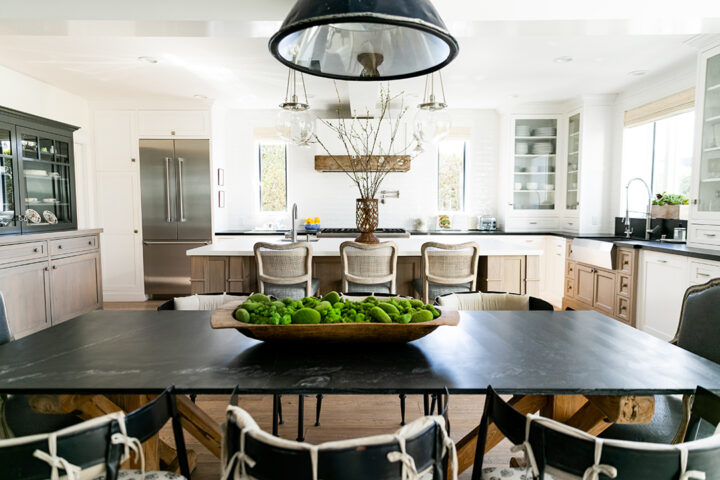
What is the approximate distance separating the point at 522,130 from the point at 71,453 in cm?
637

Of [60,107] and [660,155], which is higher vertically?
[60,107]

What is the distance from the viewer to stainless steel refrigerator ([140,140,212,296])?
229 inches

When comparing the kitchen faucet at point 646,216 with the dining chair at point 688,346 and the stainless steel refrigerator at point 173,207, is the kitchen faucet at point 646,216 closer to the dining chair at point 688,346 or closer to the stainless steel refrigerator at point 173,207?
the dining chair at point 688,346

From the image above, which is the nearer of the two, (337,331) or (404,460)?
(404,460)

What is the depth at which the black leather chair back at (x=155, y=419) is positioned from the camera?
936 mm

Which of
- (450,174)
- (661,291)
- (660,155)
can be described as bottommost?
(661,291)

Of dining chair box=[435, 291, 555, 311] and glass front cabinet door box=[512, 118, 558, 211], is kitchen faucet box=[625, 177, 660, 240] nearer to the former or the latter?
glass front cabinet door box=[512, 118, 558, 211]

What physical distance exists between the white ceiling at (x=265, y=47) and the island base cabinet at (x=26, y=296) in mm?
2003

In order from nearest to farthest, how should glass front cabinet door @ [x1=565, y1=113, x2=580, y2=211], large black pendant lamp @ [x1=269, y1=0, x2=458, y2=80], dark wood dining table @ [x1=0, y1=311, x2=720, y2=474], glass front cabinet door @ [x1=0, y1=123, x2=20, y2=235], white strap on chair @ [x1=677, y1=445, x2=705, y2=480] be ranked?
white strap on chair @ [x1=677, y1=445, x2=705, y2=480]
dark wood dining table @ [x1=0, y1=311, x2=720, y2=474]
large black pendant lamp @ [x1=269, y1=0, x2=458, y2=80]
glass front cabinet door @ [x1=0, y1=123, x2=20, y2=235]
glass front cabinet door @ [x1=565, y1=113, x2=580, y2=211]

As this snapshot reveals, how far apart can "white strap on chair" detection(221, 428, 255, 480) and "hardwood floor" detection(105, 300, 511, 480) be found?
1.39 m

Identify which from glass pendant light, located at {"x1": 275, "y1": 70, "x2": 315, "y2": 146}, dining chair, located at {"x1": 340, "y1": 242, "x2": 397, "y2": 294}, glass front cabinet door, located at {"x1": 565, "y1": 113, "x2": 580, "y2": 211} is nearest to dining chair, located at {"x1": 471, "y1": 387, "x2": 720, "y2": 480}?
dining chair, located at {"x1": 340, "y1": 242, "x2": 397, "y2": 294}

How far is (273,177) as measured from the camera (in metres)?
6.65

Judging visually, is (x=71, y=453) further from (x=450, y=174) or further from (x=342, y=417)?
(x=450, y=174)

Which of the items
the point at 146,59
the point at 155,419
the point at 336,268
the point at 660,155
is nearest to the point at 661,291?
the point at 660,155
